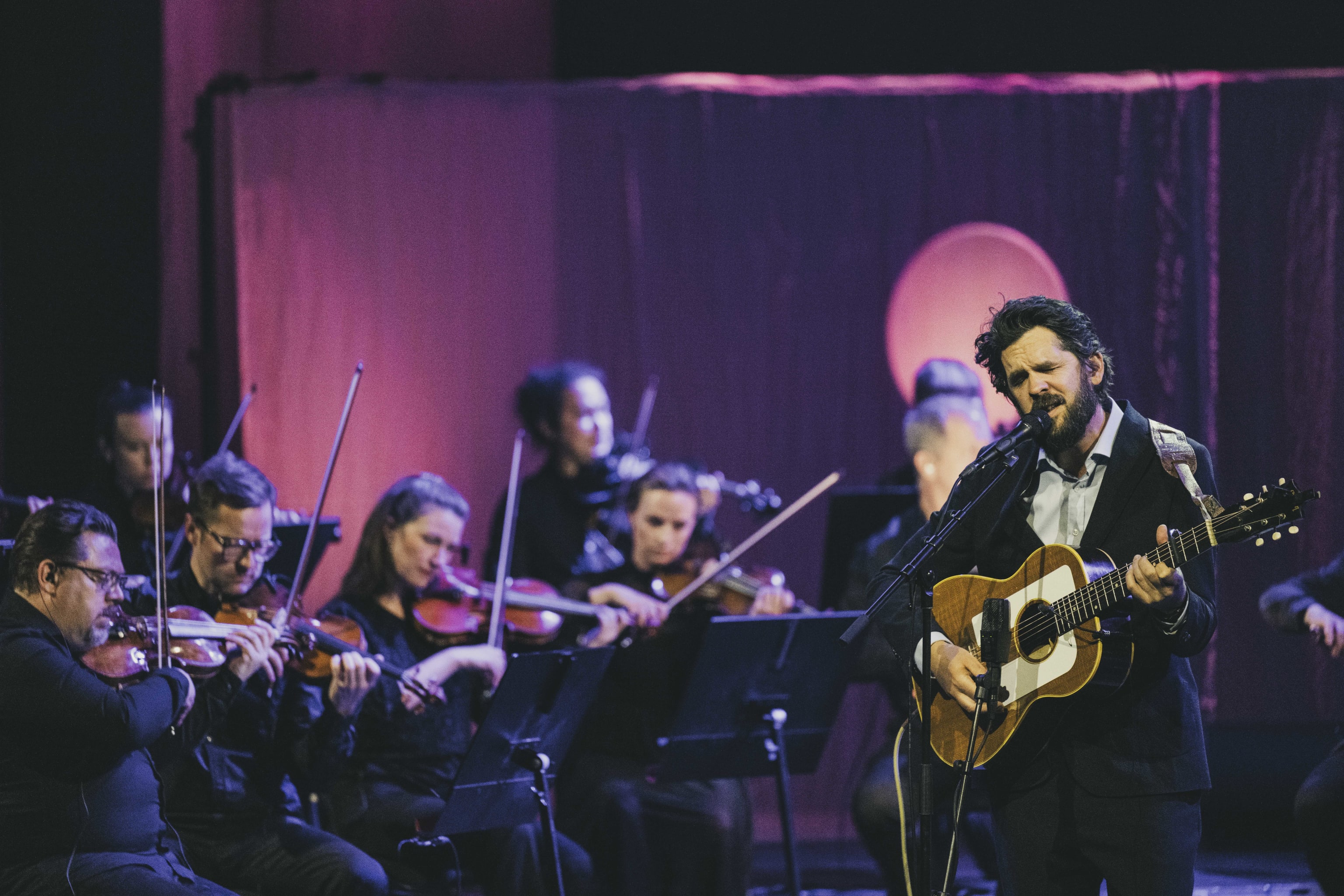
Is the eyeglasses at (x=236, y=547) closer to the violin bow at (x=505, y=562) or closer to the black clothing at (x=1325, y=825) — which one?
the violin bow at (x=505, y=562)

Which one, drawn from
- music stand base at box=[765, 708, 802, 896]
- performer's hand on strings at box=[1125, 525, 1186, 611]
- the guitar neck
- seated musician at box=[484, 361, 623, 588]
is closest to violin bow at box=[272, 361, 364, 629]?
seated musician at box=[484, 361, 623, 588]

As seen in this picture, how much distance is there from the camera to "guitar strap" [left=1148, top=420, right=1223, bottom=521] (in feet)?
7.80

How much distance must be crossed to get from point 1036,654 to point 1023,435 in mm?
407

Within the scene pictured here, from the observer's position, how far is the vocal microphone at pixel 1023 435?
2.52 m

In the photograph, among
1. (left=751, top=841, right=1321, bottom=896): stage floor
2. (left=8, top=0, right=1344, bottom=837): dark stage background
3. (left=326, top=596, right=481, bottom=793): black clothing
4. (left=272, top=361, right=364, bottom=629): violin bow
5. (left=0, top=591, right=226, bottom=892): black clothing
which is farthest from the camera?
(left=8, top=0, right=1344, bottom=837): dark stage background

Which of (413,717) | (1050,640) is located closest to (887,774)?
(413,717)

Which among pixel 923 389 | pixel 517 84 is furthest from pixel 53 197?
pixel 923 389

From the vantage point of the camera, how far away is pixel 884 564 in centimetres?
392

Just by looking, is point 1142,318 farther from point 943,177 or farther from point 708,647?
point 708,647

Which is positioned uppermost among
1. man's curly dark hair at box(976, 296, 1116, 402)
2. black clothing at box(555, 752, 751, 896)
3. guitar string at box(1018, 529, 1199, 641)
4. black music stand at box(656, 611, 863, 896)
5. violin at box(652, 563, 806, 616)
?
man's curly dark hair at box(976, 296, 1116, 402)

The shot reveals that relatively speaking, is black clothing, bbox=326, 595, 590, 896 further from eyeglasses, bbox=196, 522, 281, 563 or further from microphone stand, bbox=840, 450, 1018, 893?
microphone stand, bbox=840, 450, 1018, 893

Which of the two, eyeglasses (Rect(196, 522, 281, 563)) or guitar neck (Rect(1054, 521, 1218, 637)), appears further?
eyeglasses (Rect(196, 522, 281, 563))

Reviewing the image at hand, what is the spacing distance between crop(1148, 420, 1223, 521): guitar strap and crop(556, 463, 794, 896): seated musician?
1640 mm

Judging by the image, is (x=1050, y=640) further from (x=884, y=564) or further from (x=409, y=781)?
(x=409, y=781)
